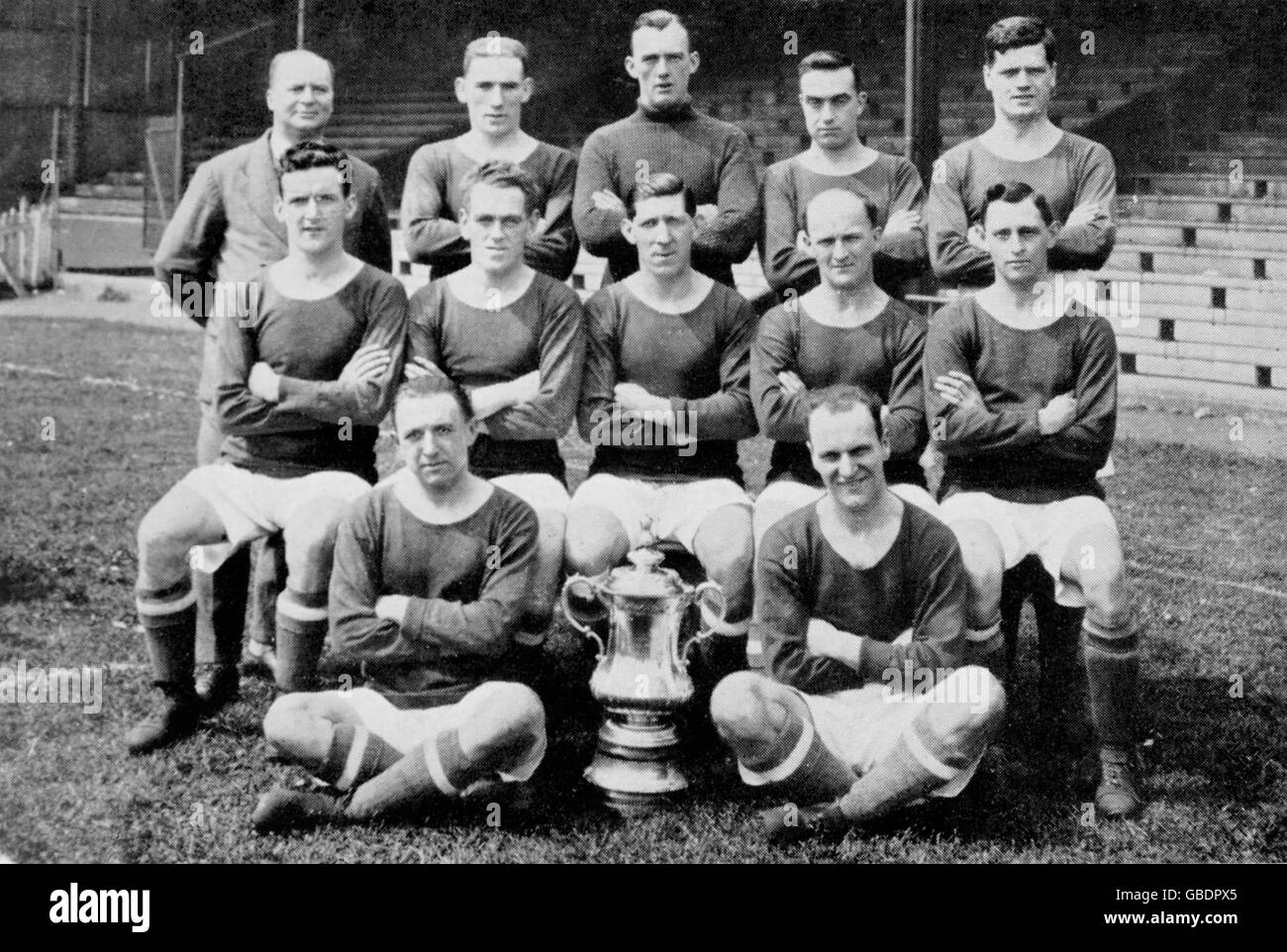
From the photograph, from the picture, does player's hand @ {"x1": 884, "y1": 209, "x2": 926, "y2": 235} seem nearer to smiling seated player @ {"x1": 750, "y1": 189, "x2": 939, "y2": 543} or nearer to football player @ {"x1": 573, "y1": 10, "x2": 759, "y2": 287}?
smiling seated player @ {"x1": 750, "y1": 189, "x2": 939, "y2": 543}

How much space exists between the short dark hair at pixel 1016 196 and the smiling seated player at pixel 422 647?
1.66 metres

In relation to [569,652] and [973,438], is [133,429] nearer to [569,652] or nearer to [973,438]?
[569,652]

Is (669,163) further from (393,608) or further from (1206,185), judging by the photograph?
(1206,185)

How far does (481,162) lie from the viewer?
509 centimetres

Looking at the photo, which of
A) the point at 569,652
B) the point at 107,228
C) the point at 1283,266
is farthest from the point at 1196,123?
the point at 107,228

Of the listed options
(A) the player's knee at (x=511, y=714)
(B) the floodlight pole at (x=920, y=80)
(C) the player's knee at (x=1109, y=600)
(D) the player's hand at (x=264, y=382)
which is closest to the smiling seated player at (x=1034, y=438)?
(C) the player's knee at (x=1109, y=600)

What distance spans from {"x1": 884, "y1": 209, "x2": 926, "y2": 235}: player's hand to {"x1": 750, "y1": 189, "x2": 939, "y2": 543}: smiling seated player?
0.73 feet

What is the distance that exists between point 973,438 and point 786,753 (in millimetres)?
1112

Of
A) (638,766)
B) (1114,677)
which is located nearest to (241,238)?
(638,766)

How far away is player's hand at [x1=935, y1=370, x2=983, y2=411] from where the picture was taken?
431 centimetres

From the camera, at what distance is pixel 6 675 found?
16.5 ft

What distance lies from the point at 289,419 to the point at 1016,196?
226 cm

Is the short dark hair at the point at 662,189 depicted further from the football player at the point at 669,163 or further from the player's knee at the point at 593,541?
the player's knee at the point at 593,541

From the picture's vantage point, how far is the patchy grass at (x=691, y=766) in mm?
3820
